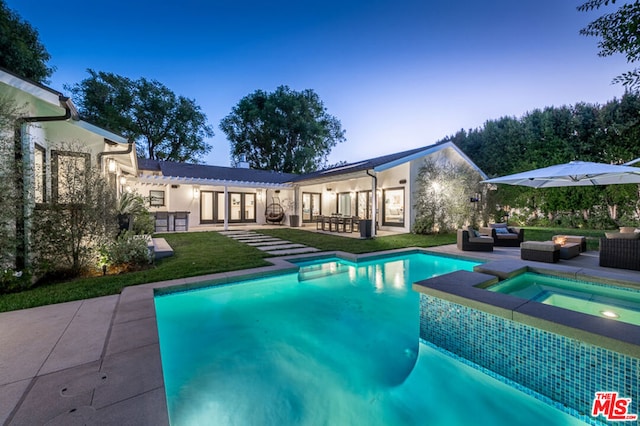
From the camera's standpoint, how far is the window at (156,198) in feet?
45.5

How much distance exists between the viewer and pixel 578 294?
169 inches

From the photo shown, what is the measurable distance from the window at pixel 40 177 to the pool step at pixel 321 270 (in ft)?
16.2

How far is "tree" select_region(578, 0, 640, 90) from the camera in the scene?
3217 mm

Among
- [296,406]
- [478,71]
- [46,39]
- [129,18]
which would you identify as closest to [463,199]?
[478,71]

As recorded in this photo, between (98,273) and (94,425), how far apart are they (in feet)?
15.1

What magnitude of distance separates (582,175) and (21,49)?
2268 cm

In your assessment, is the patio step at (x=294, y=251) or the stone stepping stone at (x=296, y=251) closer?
the patio step at (x=294, y=251)

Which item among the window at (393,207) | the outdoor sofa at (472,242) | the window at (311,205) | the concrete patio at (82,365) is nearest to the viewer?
the concrete patio at (82,365)

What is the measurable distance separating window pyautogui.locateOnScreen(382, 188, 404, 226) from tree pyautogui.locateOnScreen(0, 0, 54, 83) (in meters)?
16.4

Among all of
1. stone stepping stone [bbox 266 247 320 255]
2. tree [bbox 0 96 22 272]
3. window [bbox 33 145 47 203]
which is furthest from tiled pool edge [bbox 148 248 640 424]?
window [bbox 33 145 47 203]

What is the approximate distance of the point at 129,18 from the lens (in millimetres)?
13758

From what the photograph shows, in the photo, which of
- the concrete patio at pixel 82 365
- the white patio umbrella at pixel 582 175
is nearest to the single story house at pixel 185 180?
the concrete patio at pixel 82 365

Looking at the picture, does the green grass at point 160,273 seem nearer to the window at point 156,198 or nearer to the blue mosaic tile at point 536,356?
the blue mosaic tile at point 536,356

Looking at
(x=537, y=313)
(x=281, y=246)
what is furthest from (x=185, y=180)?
(x=537, y=313)
